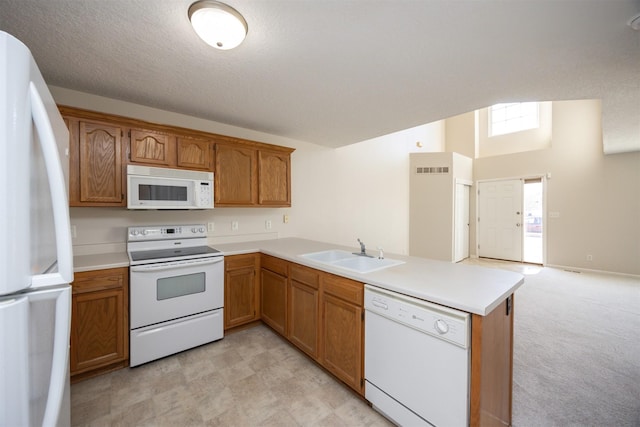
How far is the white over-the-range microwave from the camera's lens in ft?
7.40

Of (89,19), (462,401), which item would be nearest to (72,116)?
(89,19)

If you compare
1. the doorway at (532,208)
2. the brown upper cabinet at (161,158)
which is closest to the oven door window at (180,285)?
the brown upper cabinet at (161,158)

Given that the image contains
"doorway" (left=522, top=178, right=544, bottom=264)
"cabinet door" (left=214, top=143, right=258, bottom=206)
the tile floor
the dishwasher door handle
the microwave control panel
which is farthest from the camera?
"doorway" (left=522, top=178, right=544, bottom=264)

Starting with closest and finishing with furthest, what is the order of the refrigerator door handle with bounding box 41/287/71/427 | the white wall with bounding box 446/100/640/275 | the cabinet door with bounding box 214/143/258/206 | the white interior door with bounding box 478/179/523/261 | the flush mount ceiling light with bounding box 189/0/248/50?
the refrigerator door handle with bounding box 41/287/71/427 < the flush mount ceiling light with bounding box 189/0/248/50 < the cabinet door with bounding box 214/143/258/206 < the white wall with bounding box 446/100/640/275 < the white interior door with bounding box 478/179/523/261

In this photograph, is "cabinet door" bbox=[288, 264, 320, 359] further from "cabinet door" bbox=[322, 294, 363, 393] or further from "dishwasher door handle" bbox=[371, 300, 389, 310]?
"dishwasher door handle" bbox=[371, 300, 389, 310]

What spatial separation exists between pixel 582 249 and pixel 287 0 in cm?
706

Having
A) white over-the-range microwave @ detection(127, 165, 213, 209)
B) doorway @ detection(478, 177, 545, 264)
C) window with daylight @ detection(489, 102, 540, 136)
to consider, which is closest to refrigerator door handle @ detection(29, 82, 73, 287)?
white over-the-range microwave @ detection(127, 165, 213, 209)

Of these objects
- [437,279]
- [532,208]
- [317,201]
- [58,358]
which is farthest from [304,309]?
[532,208]

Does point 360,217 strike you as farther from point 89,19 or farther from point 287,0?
point 89,19

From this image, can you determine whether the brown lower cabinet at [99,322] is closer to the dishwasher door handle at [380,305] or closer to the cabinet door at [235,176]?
the cabinet door at [235,176]

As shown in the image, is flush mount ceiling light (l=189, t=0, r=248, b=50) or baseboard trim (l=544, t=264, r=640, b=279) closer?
flush mount ceiling light (l=189, t=0, r=248, b=50)

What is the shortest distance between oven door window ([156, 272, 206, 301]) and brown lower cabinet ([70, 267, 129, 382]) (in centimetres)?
24

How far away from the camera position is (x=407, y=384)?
1454 mm

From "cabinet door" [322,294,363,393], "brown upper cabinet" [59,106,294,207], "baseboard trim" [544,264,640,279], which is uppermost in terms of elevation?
"brown upper cabinet" [59,106,294,207]
